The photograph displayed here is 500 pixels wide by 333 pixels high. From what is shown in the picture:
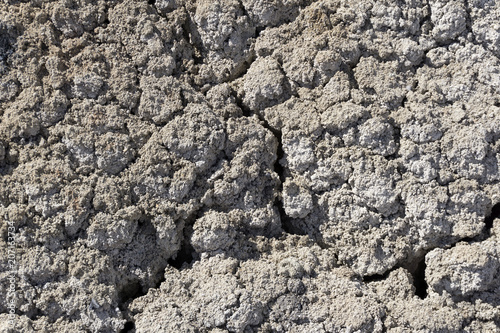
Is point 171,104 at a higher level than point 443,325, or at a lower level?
higher

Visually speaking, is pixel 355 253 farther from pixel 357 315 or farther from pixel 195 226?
pixel 195 226

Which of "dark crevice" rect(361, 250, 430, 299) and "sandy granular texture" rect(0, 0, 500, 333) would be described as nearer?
"sandy granular texture" rect(0, 0, 500, 333)

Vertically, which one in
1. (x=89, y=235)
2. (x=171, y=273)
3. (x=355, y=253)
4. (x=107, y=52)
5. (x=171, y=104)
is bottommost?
(x=355, y=253)

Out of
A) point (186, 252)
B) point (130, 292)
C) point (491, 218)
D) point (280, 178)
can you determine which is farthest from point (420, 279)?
point (130, 292)

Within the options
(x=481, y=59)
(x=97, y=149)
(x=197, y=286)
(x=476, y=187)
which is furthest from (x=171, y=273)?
(x=481, y=59)

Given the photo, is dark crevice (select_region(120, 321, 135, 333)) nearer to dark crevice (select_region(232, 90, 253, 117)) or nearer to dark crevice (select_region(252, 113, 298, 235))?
dark crevice (select_region(252, 113, 298, 235))

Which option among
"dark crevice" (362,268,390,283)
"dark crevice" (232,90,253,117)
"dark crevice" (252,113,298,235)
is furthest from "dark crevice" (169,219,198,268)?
"dark crevice" (362,268,390,283)

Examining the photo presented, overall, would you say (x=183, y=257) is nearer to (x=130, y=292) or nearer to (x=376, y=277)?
(x=130, y=292)

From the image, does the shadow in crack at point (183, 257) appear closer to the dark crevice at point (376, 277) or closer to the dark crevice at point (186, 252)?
the dark crevice at point (186, 252)
